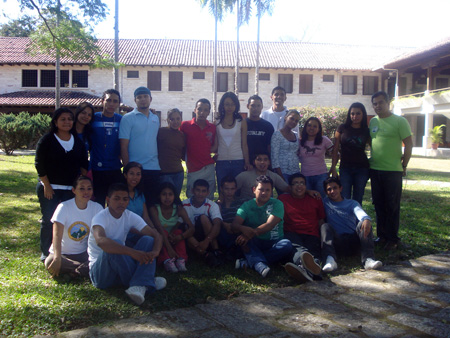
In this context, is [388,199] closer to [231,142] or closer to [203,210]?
[231,142]

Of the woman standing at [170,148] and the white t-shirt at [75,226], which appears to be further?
the woman standing at [170,148]

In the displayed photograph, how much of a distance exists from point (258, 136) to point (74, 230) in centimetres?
260

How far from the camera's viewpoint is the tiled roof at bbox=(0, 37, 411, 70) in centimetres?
2864

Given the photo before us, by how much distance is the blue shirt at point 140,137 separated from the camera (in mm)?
5000

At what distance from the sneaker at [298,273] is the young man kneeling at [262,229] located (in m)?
0.38

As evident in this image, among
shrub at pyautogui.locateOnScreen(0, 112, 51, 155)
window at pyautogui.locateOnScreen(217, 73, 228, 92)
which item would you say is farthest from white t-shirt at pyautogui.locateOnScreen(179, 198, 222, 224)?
window at pyautogui.locateOnScreen(217, 73, 228, 92)

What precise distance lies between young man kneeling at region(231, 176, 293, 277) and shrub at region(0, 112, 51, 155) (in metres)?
16.7

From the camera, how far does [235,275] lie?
4344 millimetres

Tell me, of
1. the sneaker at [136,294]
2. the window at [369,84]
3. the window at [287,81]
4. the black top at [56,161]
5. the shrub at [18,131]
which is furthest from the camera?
the window at [369,84]

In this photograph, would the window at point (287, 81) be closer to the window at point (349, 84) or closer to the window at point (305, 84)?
the window at point (305, 84)

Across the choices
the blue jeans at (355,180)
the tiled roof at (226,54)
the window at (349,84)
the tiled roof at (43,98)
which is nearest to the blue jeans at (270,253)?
the blue jeans at (355,180)

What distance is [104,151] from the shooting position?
4969 mm

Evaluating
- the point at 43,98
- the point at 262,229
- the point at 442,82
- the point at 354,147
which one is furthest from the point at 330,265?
the point at 442,82

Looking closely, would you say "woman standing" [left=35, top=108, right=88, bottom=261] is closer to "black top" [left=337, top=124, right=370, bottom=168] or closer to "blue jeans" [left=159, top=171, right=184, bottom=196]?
"blue jeans" [left=159, top=171, right=184, bottom=196]
